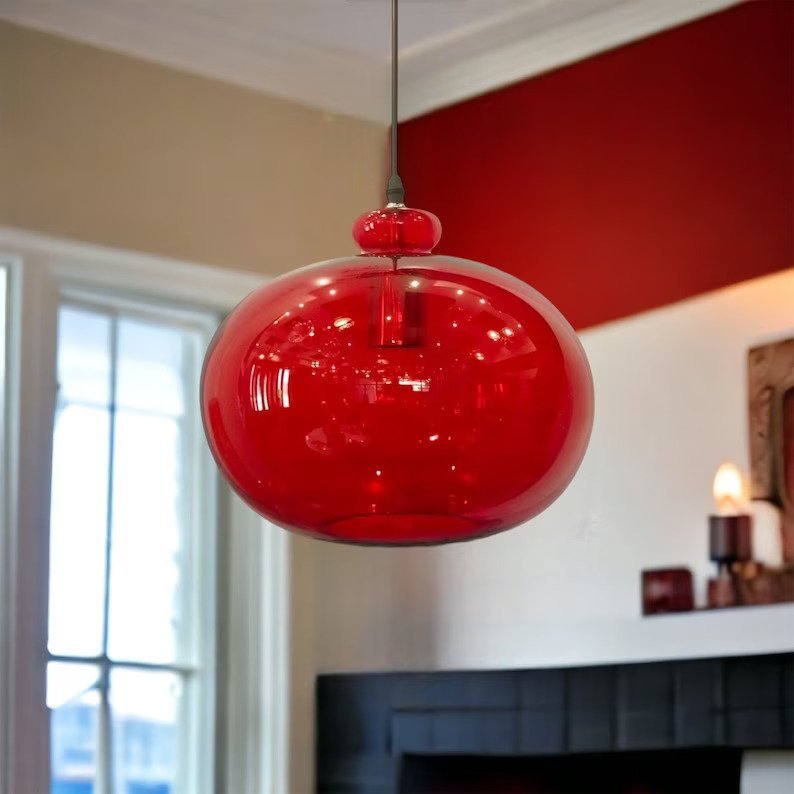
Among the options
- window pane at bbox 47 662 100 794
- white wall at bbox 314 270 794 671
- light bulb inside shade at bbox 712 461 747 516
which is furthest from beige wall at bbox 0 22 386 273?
light bulb inside shade at bbox 712 461 747 516

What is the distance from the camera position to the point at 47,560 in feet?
11.9

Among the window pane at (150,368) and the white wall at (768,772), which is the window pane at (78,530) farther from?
the white wall at (768,772)

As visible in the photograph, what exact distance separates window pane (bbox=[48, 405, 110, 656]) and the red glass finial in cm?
218

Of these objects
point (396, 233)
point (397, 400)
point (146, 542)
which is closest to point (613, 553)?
point (146, 542)

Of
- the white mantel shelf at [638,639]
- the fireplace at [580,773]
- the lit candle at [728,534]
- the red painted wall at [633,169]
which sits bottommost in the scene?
the fireplace at [580,773]

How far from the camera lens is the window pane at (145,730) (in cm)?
375

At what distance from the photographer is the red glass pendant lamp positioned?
1.48 meters

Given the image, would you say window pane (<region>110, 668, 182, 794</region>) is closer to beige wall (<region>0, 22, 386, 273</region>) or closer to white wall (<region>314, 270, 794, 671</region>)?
white wall (<region>314, 270, 794, 671</region>)

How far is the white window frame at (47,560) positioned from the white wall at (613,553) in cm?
18

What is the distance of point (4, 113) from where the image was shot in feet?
12.1

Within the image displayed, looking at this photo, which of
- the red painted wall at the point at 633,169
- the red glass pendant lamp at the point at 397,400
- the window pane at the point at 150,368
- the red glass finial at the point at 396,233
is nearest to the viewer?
the red glass pendant lamp at the point at 397,400

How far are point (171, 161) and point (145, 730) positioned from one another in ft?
4.66

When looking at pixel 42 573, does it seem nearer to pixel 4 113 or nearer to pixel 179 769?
pixel 179 769

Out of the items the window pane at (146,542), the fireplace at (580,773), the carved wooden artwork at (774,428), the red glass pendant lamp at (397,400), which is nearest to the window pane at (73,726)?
the window pane at (146,542)
